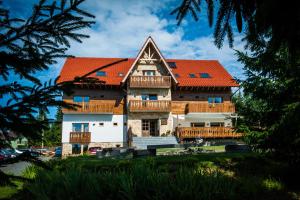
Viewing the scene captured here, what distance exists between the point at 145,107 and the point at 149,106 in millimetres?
455

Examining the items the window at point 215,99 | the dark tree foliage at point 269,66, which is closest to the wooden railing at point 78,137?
the window at point 215,99

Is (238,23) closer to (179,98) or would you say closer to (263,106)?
(263,106)

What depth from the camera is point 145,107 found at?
2684 cm

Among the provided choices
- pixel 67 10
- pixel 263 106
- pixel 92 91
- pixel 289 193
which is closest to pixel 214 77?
pixel 92 91

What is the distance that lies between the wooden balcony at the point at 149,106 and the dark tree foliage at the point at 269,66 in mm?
17565

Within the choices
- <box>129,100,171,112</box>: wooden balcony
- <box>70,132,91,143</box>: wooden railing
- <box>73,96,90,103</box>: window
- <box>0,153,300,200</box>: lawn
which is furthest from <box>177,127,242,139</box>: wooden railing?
<box>0,153,300,200</box>: lawn

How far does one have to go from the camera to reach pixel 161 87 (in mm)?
27641

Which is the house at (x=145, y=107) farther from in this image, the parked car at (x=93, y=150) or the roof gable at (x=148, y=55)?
the parked car at (x=93, y=150)

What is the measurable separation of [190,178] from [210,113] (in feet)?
76.6

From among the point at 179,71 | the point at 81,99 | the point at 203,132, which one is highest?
the point at 179,71

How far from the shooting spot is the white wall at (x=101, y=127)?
89.5 feet

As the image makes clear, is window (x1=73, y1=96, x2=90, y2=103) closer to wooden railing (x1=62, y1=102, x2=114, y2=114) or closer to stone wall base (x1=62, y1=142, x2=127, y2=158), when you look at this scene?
wooden railing (x1=62, y1=102, x2=114, y2=114)

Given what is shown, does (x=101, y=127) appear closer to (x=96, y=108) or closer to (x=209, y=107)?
(x=96, y=108)

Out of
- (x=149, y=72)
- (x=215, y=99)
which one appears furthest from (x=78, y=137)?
(x=215, y=99)
